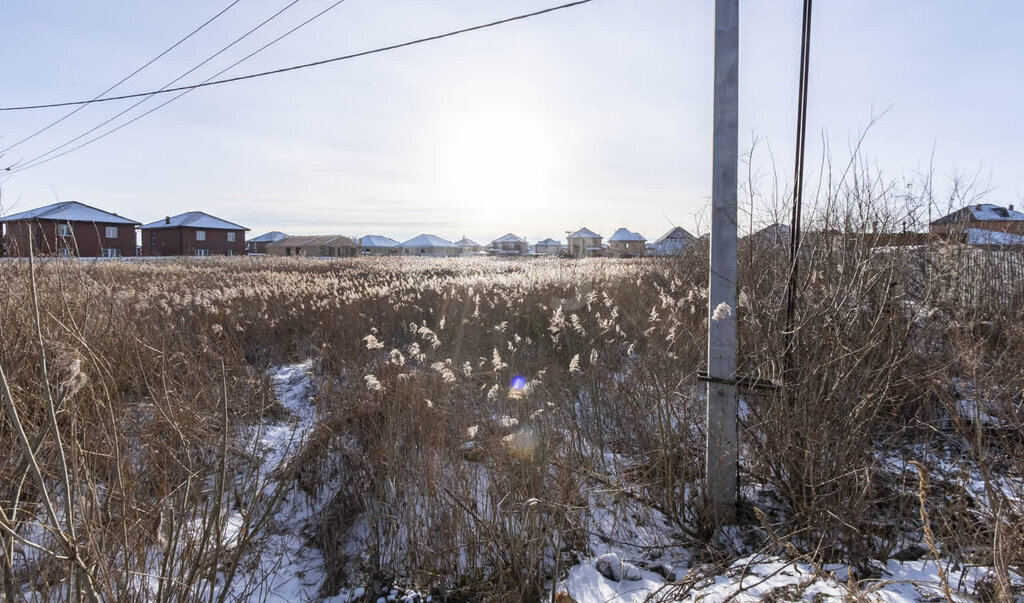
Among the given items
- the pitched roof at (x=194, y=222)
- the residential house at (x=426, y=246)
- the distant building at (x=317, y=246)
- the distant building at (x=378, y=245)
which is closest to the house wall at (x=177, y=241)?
the pitched roof at (x=194, y=222)

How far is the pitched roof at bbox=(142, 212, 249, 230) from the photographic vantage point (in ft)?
194

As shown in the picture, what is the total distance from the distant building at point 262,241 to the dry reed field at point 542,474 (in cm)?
9633

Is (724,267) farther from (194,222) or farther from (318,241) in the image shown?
(318,241)

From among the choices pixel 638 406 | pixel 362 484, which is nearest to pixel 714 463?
pixel 638 406

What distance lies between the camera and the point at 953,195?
19.6 ft

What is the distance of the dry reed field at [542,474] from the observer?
244 cm

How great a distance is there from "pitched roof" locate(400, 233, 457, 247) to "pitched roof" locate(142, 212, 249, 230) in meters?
34.9

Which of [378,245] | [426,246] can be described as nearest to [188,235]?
[378,245]

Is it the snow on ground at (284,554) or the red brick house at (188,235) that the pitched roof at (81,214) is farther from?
the snow on ground at (284,554)

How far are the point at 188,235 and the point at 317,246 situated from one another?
1869 cm

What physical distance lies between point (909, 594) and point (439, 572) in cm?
274

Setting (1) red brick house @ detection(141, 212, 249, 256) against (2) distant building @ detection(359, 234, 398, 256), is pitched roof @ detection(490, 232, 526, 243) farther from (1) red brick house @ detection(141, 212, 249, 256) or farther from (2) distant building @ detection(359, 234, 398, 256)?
(1) red brick house @ detection(141, 212, 249, 256)

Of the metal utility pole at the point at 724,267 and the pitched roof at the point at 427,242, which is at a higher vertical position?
the pitched roof at the point at 427,242

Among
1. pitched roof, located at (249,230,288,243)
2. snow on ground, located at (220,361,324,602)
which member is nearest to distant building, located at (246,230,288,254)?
pitched roof, located at (249,230,288,243)
